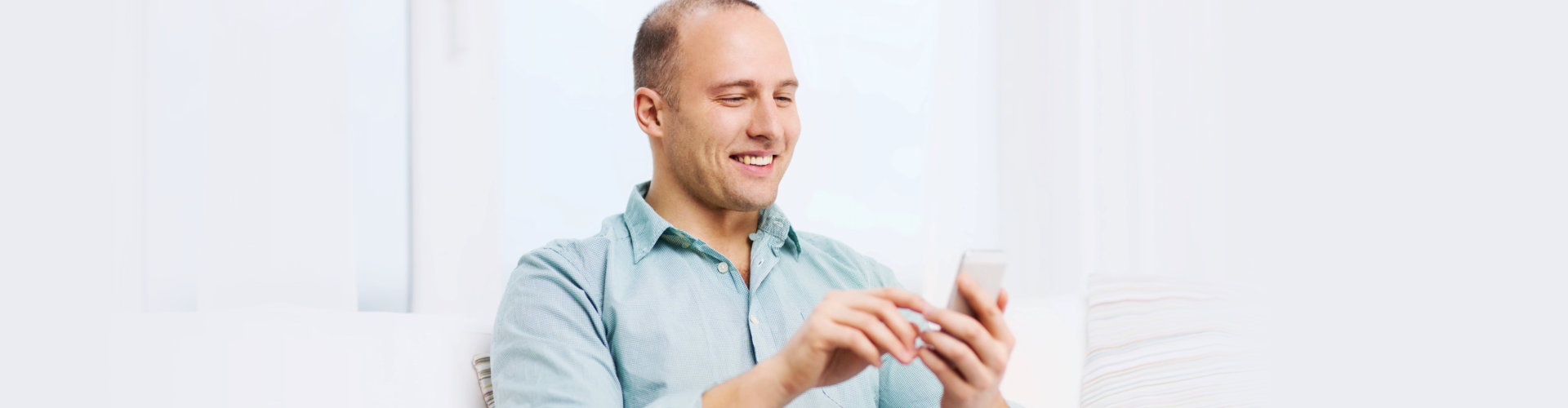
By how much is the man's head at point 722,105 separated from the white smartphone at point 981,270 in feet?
1.60

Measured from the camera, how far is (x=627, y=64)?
8.23 ft

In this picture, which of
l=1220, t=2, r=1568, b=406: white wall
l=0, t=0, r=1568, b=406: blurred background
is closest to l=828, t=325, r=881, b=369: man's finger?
l=0, t=0, r=1568, b=406: blurred background

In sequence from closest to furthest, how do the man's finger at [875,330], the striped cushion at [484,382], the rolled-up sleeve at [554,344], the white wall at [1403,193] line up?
1. the man's finger at [875,330]
2. the rolled-up sleeve at [554,344]
3. the striped cushion at [484,382]
4. the white wall at [1403,193]

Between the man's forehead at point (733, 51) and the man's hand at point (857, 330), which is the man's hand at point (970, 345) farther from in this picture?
the man's forehead at point (733, 51)

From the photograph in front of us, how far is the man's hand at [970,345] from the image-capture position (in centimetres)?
93

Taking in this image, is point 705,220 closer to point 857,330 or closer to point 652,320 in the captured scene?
point 652,320

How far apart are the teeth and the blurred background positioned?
41cm

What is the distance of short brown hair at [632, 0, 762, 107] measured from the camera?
1.42 metres

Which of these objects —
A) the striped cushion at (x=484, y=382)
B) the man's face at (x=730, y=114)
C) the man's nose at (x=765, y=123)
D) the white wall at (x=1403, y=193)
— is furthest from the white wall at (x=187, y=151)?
the white wall at (x=1403, y=193)

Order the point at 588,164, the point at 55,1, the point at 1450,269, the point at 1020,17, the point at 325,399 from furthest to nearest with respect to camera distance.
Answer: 1. the point at 1020,17
2. the point at 588,164
3. the point at 1450,269
4. the point at 55,1
5. the point at 325,399

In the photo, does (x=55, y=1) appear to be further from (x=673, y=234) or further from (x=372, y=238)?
(x=673, y=234)

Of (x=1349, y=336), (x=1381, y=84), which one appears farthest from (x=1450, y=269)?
(x=1381, y=84)

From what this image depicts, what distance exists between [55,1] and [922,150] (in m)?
2.09

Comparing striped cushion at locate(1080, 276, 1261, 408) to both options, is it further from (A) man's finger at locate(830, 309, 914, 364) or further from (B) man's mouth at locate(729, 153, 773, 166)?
(A) man's finger at locate(830, 309, 914, 364)
